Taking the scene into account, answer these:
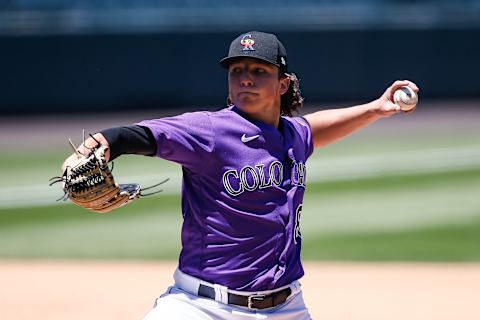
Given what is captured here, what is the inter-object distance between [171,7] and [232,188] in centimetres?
1695

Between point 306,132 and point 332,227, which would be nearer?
point 306,132

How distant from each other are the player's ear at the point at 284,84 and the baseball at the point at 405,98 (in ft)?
1.60

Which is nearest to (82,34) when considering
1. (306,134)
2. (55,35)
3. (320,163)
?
(55,35)

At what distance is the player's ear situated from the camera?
3.64 meters

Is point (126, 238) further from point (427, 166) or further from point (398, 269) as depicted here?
point (427, 166)

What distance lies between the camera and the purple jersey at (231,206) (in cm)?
→ 330

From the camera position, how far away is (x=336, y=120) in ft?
12.9

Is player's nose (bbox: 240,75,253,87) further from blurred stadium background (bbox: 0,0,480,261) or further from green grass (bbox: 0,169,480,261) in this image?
blurred stadium background (bbox: 0,0,480,261)

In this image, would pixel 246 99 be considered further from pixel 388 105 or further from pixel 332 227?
pixel 332 227

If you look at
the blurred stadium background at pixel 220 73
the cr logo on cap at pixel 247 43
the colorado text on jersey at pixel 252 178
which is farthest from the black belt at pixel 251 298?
the blurred stadium background at pixel 220 73

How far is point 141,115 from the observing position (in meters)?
18.0

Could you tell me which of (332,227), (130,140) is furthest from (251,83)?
(332,227)

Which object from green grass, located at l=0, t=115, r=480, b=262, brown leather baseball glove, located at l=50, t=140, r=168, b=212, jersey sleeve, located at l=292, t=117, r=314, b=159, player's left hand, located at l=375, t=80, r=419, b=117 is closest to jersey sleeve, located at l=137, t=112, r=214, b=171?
brown leather baseball glove, located at l=50, t=140, r=168, b=212

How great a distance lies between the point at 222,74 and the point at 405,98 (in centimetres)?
1586
